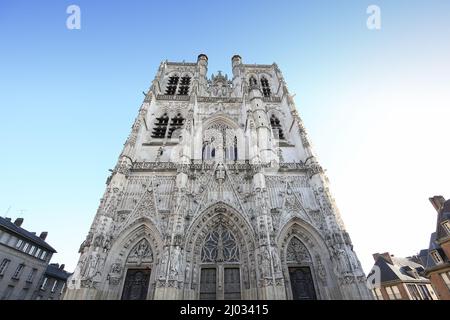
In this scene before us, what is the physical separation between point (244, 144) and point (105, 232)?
10688 mm

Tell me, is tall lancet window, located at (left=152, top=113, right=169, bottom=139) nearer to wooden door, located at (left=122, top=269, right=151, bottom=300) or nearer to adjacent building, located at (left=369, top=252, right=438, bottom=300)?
wooden door, located at (left=122, top=269, right=151, bottom=300)

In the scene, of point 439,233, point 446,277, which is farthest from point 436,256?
point 439,233

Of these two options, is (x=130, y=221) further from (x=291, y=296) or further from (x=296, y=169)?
(x=296, y=169)

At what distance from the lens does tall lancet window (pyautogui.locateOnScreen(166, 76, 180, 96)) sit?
2192cm

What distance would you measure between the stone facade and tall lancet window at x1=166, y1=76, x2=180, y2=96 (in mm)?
5768

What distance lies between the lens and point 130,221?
11211 mm

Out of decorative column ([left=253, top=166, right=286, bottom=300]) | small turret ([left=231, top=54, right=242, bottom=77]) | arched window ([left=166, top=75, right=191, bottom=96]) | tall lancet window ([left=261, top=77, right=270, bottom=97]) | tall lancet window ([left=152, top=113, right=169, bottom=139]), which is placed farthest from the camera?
small turret ([left=231, top=54, right=242, bottom=77])

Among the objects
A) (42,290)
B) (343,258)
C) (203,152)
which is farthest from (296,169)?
(42,290)

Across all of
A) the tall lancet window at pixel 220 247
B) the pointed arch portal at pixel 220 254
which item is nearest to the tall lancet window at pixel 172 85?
the pointed arch portal at pixel 220 254

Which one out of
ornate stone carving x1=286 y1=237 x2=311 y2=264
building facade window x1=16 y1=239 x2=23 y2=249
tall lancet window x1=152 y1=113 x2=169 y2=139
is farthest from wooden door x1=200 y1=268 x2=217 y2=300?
building facade window x1=16 y1=239 x2=23 y2=249

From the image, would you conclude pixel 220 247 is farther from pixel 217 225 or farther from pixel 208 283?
pixel 208 283

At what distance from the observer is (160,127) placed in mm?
17359

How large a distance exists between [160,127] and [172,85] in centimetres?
745

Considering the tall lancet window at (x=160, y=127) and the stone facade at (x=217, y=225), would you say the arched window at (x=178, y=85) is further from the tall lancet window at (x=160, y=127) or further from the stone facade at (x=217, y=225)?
the stone facade at (x=217, y=225)
